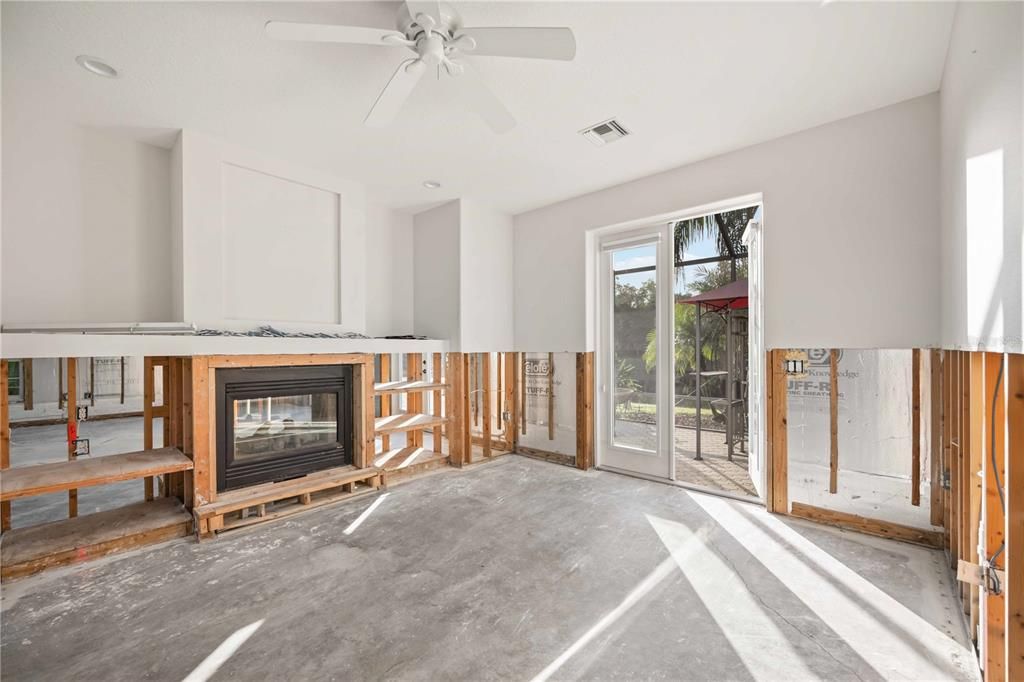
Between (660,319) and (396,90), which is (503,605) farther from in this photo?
(660,319)

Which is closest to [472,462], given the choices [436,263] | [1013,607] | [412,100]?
[436,263]

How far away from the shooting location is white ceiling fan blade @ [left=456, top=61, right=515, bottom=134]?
7.15ft

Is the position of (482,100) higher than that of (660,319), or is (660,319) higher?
(482,100)

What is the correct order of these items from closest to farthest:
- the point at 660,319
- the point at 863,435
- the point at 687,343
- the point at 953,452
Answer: the point at 953,452 → the point at 863,435 → the point at 660,319 → the point at 687,343

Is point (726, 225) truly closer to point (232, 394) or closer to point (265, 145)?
point (265, 145)

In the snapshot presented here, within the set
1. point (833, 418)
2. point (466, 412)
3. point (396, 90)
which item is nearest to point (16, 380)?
point (466, 412)

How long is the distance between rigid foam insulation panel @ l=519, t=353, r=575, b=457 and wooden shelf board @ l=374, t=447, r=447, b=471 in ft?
3.84

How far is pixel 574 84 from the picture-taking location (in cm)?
271

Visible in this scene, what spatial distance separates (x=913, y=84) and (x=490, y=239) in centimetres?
377

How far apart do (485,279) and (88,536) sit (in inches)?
154

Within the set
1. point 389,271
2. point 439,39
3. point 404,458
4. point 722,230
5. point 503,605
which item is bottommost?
point 503,605

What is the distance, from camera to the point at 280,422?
3805mm

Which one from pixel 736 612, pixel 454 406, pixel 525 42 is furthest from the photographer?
pixel 454 406

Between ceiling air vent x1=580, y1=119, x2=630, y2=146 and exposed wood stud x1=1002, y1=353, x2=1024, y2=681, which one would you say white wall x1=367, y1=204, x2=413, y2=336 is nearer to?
ceiling air vent x1=580, y1=119, x2=630, y2=146
